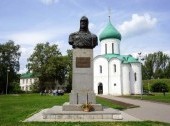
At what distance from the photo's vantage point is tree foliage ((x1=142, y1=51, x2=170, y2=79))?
90.9 metres

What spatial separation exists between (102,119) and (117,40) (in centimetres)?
5195

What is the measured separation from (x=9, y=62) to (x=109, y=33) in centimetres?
2284

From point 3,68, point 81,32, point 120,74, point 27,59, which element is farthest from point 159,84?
point 81,32

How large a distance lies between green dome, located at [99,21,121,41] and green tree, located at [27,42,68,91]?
383 inches

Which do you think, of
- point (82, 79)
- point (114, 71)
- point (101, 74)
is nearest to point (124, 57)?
point (114, 71)

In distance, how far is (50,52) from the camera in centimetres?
6456

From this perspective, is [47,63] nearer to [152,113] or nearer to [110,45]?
[110,45]

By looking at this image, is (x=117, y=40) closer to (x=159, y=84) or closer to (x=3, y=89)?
(x=159, y=84)

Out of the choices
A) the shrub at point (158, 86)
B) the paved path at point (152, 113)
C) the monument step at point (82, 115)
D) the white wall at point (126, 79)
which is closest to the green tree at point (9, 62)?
the white wall at point (126, 79)

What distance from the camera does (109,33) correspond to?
63.7 m

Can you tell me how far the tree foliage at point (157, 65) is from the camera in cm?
9088

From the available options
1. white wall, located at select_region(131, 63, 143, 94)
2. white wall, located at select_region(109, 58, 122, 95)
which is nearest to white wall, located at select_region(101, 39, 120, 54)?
white wall, located at select_region(109, 58, 122, 95)

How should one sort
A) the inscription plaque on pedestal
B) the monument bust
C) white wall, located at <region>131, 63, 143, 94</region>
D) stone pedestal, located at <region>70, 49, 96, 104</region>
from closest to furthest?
stone pedestal, located at <region>70, 49, 96, 104</region>
the inscription plaque on pedestal
the monument bust
white wall, located at <region>131, 63, 143, 94</region>

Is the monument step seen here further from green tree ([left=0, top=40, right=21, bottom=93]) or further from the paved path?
green tree ([left=0, top=40, right=21, bottom=93])
